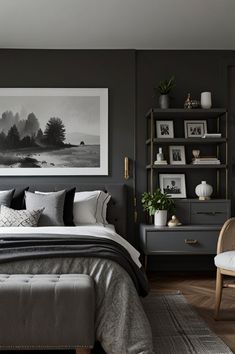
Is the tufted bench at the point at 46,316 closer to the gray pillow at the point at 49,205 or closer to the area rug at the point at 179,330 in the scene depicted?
the area rug at the point at 179,330

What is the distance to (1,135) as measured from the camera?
550 centimetres

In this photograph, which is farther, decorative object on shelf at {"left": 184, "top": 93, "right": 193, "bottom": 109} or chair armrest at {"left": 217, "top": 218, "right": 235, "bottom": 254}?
decorative object on shelf at {"left": 184, "top": 93, "right": 193, "bottom": 109}

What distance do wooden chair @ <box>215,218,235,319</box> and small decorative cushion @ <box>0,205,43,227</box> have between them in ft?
6.13

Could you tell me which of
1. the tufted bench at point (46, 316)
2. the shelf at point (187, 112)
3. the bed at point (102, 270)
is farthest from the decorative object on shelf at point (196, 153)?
the tufted bench at point (46, 316)

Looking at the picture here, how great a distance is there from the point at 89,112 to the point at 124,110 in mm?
439

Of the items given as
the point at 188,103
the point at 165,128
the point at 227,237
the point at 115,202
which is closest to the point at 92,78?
the point at 165,128

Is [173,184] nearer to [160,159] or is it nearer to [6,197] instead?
[160,159]

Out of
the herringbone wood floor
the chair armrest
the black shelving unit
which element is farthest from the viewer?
the black shelving unit

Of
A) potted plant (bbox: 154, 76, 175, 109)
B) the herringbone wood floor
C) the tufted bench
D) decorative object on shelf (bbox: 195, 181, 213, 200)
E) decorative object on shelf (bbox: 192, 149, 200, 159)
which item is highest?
potted plant (bbox: 154, 76, 175, 109)

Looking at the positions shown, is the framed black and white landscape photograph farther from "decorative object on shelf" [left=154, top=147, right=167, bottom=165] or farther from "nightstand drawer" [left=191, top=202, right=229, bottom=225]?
"nightstand drawer" [left=191, top=202, right=229, bottom=225]

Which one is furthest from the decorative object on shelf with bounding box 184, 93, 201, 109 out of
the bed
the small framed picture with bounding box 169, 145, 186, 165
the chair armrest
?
the bed

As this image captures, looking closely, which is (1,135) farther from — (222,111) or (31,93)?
(222,111)

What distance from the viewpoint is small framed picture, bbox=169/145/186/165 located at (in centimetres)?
552

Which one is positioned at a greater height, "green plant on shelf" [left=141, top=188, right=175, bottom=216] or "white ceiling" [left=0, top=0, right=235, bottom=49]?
"white ceiling" [left=0, top=0, right=235, bottom=49]
